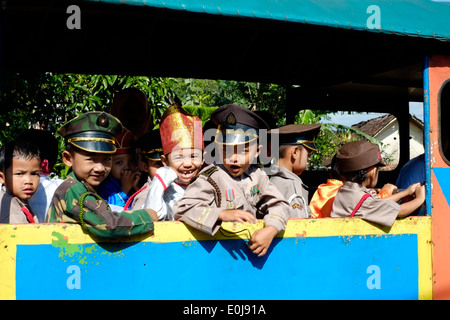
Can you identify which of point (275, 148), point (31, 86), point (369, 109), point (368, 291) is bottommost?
point (368, 291)

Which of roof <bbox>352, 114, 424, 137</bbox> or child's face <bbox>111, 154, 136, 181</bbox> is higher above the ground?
roof <bbox>352, 114, 424, 137</bbox>

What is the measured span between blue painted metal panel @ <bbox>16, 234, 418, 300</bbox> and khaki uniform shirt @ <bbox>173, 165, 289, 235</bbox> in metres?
0.16

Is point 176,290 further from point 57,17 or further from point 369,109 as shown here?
point 369,109

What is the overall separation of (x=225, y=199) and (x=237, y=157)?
0.24m

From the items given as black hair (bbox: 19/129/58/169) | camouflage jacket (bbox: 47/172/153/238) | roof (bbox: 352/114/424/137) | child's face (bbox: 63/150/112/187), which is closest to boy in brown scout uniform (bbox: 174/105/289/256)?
camouflage jacket (bbox: 47/172/153/238)

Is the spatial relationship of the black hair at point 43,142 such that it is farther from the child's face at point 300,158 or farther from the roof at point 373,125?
the roof at point 373,125

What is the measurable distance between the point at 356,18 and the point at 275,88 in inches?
400

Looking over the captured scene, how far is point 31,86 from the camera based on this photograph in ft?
19.4

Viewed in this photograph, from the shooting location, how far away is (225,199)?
9.00 feet

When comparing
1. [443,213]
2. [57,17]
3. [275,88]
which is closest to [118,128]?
[57,17]

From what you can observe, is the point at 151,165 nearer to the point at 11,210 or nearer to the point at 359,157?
the point at 11,210

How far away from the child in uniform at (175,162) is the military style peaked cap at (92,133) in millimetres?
349

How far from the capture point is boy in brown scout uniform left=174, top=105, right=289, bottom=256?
2529 mm

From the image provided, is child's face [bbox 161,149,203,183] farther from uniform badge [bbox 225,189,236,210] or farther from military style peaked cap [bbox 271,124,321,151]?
military style peaked cap [bbox 271,124,321,151]
